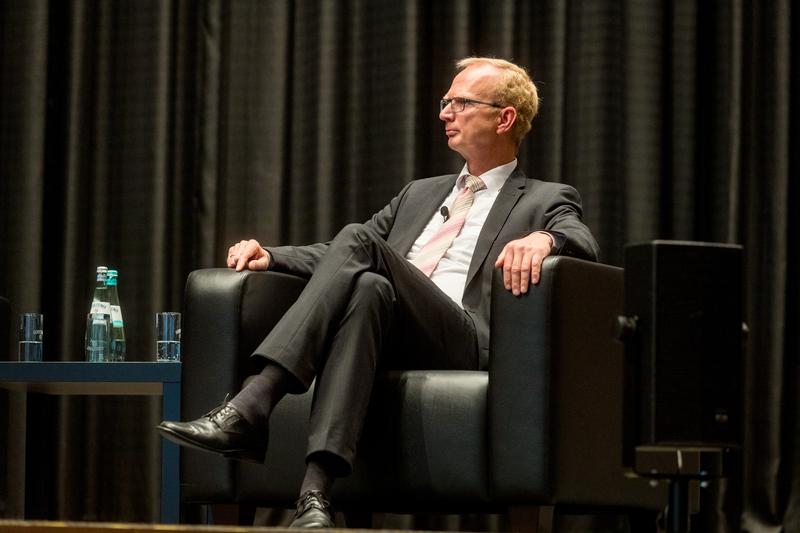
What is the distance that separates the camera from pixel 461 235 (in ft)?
8.96

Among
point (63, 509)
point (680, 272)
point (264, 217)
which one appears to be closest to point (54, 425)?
point (63, 509)

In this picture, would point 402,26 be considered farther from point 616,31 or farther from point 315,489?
point 315,489

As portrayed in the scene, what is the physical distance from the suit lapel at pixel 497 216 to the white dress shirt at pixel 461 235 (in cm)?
4

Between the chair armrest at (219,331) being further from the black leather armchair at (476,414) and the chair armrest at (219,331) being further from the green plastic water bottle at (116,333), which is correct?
the green plastic water bottle at (116,333)

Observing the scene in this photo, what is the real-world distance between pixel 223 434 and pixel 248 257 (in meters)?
0.51

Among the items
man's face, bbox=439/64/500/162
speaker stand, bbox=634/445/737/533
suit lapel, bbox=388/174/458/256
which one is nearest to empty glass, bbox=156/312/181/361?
suit lapel, bbox=388/174/458/256

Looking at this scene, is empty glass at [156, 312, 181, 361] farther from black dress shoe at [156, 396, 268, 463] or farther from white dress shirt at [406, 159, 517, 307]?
black dress shoe at [156, 396, 268, 463]

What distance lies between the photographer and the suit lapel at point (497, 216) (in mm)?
2586

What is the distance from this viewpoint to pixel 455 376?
2.28 meters

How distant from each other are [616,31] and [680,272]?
6.44 feet

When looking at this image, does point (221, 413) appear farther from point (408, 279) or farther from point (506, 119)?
point (506, 119)

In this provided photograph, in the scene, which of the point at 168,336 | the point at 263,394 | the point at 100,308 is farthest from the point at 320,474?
the point at 100,308

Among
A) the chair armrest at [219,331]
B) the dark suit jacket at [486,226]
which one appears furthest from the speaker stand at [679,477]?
the chair armrest at [219,331]

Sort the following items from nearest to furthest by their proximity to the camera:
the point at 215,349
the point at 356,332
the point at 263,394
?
the point at 263,394, the point at 356,332, the point at 215,349
